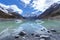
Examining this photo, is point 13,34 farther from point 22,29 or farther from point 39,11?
point 39,11

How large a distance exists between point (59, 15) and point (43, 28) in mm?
924

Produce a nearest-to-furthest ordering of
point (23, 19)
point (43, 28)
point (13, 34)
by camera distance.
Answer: point (13, 34)
point (43, 28)
point (23, 19)

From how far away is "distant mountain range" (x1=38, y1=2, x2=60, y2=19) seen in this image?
4.30 meters

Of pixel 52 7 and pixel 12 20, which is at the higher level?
pixel 52 7

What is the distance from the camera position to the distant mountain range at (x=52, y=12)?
4.30 metres

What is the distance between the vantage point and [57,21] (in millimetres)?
4273

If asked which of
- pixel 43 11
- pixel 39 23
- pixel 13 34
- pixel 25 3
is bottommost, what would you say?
pixel 13 34

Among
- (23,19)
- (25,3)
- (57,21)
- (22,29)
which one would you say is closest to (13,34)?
(22,29)

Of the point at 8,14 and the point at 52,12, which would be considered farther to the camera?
the point at 52,12

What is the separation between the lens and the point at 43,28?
12.9 ft

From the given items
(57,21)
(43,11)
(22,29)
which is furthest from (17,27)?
(57,21)

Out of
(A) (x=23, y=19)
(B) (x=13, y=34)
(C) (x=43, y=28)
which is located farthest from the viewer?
(A) (x=23, y=19)

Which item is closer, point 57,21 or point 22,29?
point 22,29

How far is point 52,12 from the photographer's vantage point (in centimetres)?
445
